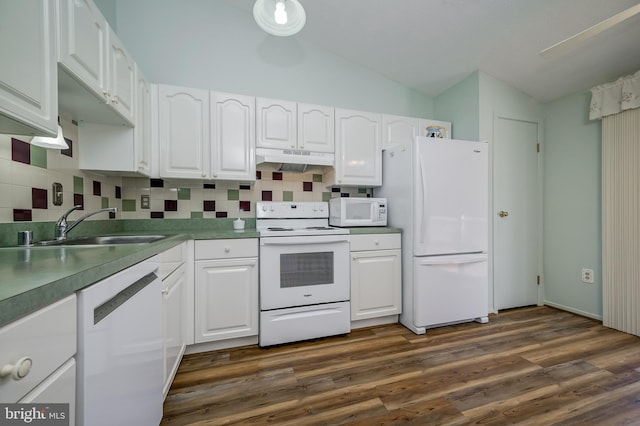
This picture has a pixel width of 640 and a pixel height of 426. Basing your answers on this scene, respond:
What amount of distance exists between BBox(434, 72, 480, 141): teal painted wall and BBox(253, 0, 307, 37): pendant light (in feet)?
5.92

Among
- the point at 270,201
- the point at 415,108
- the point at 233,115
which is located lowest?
the point at 270,201

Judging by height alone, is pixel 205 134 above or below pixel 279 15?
below

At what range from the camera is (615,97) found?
7.39 ft

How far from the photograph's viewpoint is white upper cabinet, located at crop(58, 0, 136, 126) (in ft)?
3.49

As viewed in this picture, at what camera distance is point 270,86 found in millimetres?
2611

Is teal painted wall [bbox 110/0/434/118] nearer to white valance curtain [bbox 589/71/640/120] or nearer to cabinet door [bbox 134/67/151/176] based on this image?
cabinet door [bbox 134/67/151/176]

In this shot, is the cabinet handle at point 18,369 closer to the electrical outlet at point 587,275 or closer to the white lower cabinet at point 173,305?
the white lower cabinet at point 173,305

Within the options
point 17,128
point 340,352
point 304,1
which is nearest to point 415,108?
point 304,1

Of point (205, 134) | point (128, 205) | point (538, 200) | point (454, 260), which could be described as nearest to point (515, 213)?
point (538, 200)

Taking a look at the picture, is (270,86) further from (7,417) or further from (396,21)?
(7,417)

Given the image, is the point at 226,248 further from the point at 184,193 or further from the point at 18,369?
the point at 18,369

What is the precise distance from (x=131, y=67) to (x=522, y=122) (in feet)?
11.6

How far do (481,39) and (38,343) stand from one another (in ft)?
10.3

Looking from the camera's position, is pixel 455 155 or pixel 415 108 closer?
pixel 455 155
